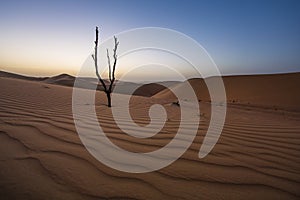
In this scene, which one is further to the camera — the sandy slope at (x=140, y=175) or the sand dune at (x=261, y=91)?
the sand dune at (x=261, y=91)

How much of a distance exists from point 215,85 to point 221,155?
79.7ft

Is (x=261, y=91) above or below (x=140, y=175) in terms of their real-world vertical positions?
above

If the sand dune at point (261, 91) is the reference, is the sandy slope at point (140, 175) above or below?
below

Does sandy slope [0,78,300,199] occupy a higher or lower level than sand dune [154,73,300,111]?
lower

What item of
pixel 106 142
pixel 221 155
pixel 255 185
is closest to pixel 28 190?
pixel 106 142

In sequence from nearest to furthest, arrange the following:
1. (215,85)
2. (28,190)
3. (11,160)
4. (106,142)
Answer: (28,190), (11,160), (106,142), (215,85)

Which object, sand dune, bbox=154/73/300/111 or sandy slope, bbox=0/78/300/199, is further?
sand dune, bbox=154/73/300/111

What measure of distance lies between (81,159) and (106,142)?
25.1 inches

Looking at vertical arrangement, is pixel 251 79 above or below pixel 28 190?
above

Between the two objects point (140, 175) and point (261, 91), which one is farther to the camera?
point (261, 91)

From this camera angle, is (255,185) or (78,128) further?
(78,128)

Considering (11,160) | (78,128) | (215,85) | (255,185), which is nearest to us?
(255,185)

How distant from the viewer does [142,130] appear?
11.5ft

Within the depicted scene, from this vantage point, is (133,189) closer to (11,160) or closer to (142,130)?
(11,160)
